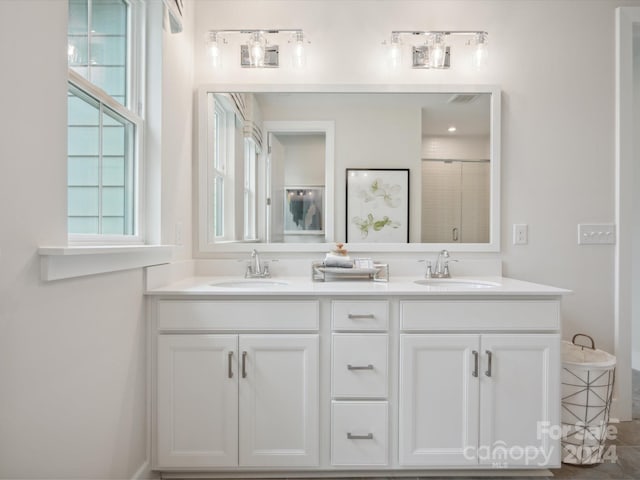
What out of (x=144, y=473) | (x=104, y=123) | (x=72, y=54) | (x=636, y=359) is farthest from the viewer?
(x=636, y=359)

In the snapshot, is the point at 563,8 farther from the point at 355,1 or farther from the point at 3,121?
the point at 3,121

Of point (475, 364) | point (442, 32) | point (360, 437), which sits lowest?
point (360, 437)

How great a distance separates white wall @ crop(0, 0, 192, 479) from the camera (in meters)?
0.87

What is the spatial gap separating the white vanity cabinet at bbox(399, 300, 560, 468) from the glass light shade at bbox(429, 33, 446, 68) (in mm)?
1338

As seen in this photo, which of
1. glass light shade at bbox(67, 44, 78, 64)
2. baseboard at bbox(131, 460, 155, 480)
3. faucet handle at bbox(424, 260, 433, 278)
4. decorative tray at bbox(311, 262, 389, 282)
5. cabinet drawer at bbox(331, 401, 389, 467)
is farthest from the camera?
faucet handle at bbox(424, 260, 433, 278)

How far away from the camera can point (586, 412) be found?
176 centimetres

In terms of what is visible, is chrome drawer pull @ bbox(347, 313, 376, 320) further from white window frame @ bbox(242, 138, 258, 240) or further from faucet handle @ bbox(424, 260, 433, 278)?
white window frame @ bbox(242, 138, 258, 240)

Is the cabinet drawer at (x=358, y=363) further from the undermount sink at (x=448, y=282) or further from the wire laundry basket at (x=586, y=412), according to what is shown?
the wire laundry basket at (x=586, y=412)

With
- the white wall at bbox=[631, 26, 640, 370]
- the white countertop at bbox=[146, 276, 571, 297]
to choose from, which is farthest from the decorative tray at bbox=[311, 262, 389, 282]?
the white wall at bbox=[631, 26, 640, 370]

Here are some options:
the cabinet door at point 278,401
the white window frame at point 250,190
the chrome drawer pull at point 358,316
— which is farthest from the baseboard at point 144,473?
the white window frame at point 250,190

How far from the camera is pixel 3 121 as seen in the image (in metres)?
0.85

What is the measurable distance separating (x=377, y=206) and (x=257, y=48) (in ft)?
3.57

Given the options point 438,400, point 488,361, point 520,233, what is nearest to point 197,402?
point 438,400

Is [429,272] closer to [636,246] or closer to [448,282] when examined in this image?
[448,282]
